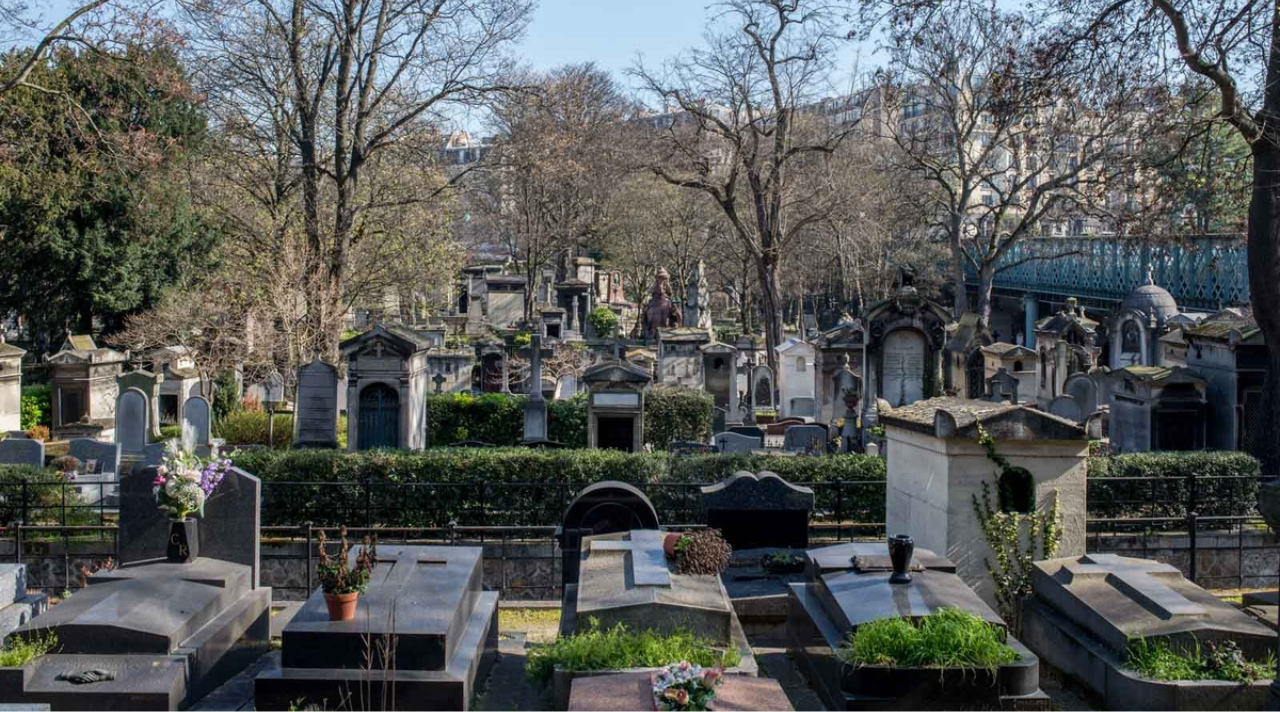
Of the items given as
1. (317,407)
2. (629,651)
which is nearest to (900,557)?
(629,651)

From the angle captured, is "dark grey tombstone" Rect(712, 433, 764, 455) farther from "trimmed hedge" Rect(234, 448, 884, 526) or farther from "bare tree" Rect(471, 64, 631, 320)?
"bare tree" Rect(471, 64, 631, 320)

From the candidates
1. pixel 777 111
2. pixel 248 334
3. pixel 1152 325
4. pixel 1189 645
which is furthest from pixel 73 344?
pixel 1189 645

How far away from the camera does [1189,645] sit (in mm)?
7289

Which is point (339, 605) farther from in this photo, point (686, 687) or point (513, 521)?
point (513, 521)

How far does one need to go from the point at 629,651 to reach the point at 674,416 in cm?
1593

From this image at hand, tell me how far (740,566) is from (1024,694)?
3.76 m

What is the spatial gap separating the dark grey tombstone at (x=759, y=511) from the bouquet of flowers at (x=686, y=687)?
4.48 meters

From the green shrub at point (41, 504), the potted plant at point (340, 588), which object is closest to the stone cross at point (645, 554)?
the potted plant at point (340, 588)

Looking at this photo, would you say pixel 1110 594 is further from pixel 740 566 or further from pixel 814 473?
pixel 814 473

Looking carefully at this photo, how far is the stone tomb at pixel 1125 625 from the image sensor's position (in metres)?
6.93

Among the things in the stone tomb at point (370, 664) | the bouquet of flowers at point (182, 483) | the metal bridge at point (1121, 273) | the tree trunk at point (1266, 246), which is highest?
the metal bridge at point (1121, 273)

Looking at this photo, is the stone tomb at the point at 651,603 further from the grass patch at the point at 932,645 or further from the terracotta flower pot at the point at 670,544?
the grass patch at the point at 932,645

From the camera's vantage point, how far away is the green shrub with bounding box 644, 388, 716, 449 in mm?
22922

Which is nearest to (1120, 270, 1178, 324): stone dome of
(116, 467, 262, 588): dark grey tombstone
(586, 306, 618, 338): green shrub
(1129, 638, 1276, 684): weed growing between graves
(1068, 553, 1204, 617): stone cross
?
(586, 306, 618, 338): green shrub
